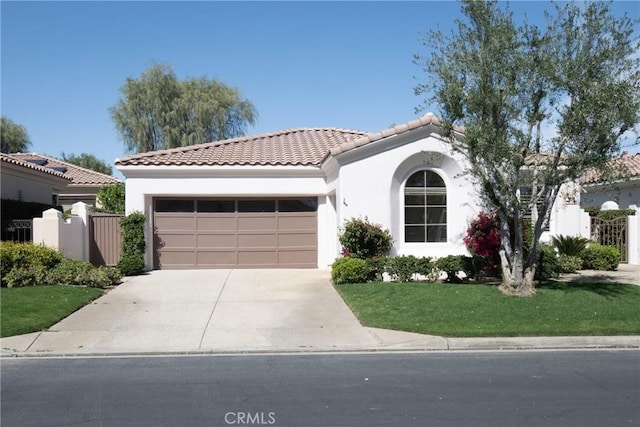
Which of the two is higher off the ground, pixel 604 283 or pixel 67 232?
pixel 67 232

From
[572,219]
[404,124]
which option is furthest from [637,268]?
[404,124]

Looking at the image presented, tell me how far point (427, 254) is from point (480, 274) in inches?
67.6

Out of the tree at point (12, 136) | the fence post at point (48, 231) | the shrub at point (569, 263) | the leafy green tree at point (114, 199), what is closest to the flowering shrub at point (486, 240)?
the shrub at point (569, 263)

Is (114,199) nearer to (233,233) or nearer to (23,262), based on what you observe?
(233,233)

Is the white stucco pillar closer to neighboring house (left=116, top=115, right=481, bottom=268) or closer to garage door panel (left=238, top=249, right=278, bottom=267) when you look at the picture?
neighboring house (left=116, top=115, right=481, bottom=268)

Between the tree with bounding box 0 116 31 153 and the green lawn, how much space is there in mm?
42382

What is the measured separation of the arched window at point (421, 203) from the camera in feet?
54.5

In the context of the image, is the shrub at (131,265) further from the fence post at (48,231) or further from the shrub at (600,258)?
the shrub at (600,258)

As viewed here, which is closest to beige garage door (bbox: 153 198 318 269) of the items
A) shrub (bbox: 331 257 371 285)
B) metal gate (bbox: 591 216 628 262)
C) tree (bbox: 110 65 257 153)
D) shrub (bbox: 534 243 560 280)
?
shrub (bbox: 331 257 371 285)

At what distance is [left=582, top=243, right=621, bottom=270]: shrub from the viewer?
1758cm

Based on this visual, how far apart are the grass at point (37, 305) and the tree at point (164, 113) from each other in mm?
26633

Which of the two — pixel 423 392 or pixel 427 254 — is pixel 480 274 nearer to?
pixel 427 254

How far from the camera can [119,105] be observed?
39.9m

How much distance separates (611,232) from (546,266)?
6.63 metres
